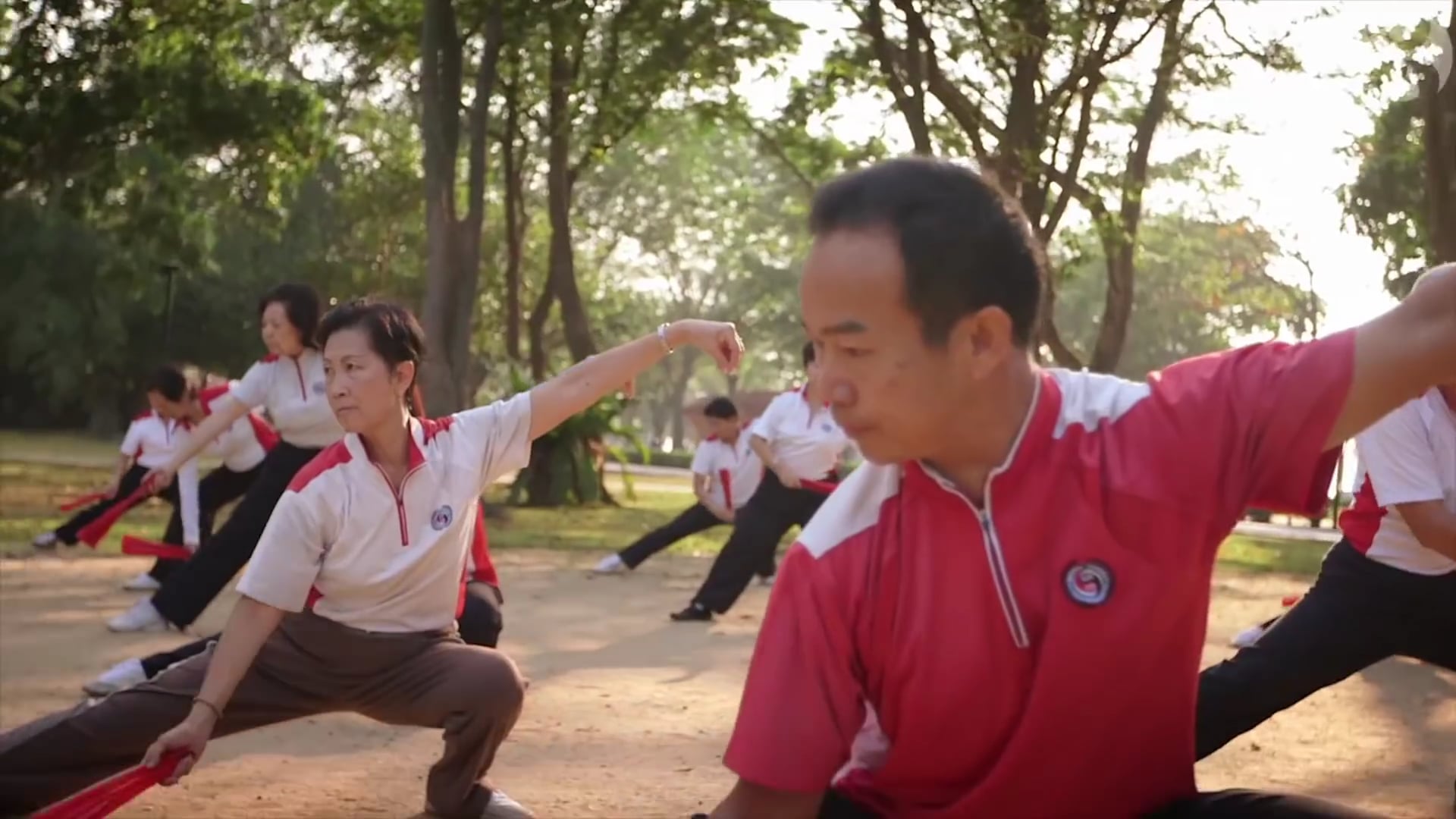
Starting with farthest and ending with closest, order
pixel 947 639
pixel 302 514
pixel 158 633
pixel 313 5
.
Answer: pixel 313 5 → pixel 158 633 → pixel 302 514 → pixel 947 639

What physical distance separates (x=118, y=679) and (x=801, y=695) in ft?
17.0

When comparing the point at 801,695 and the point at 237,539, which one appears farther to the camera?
the point at 237,539

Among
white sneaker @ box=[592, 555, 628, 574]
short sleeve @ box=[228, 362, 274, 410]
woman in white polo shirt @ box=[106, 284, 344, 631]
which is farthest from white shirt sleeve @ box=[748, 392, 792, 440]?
short sleeve @ box=[228, 362, 274, 410]

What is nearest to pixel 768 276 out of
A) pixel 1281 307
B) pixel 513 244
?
pixel 1281 307

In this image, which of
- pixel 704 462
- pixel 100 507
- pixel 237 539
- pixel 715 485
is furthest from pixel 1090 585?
pixel 100 507

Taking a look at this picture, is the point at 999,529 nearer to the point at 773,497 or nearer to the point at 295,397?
the point at 295,397

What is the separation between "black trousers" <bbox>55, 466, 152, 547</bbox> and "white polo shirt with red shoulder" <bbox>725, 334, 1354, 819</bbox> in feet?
37.6

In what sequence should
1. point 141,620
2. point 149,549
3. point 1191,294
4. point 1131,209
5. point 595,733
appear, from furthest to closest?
point 1191,294 < point 1131,209 < point 141,620 < point 149,549 < point 595,733

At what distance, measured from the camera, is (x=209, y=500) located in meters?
11.9

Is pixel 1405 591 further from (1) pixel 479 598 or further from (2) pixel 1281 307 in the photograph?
(2) pixel 1281 307

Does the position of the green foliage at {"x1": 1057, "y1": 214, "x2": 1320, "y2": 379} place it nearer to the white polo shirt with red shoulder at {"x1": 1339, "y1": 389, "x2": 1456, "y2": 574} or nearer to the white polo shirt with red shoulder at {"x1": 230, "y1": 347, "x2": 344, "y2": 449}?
the white polo shirt with red shoulder at {"x1": 230, "y1": 347, "x2": 344, "y2": 449}

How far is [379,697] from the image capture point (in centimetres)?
523

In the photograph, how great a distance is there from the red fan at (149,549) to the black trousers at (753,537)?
334 cm

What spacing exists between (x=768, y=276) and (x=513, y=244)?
3134 cm
